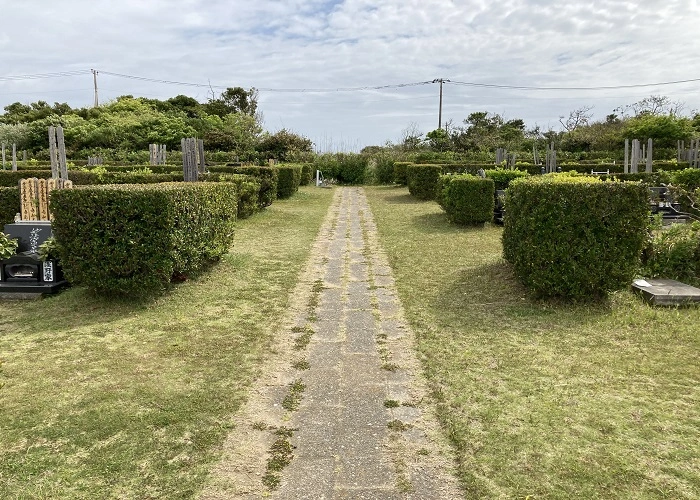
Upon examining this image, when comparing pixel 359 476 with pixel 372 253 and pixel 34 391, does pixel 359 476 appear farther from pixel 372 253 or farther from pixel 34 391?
pixel 372 253

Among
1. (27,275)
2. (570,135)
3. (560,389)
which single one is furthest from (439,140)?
(560,389)

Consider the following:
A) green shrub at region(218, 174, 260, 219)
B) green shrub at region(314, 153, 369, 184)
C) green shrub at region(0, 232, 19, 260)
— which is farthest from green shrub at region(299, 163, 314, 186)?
green shrub at region(0, 232, 19, 260)

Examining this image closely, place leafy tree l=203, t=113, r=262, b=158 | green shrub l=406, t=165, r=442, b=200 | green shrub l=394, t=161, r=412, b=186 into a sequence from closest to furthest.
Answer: green shrub l=406, t=165, r=442, b=200, green shrub l=394, t=161, r=412, b=186, leafy tree l=203, t=113, r=262, b=158

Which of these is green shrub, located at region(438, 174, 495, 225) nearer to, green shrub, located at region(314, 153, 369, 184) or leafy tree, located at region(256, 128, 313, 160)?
green shrub, located at region(314, 153, 369, 184)

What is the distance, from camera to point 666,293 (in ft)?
17.2

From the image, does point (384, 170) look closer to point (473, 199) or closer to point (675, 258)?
point (473, 199)

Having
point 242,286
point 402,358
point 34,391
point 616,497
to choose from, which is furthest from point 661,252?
point 34,391

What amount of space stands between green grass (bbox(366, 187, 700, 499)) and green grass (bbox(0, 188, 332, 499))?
1.44m

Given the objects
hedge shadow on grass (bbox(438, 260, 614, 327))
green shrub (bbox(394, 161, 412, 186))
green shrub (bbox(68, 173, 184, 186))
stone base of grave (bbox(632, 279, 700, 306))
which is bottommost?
hedge shadow on grass (bbox(438, 260, 614, 327))

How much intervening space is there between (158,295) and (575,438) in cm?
445

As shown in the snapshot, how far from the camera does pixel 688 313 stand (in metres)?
4.94

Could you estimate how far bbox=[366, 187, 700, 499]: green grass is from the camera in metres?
2.47

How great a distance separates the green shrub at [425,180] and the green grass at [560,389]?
11.5 m

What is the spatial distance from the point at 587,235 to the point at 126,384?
438 cm
